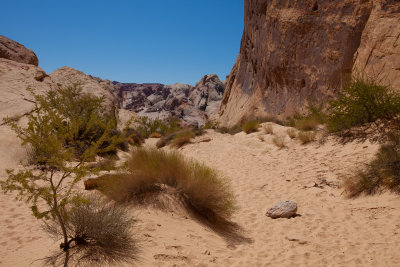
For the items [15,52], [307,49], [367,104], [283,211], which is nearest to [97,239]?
[283,211]

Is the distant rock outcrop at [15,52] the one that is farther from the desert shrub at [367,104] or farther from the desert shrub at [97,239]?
the desert shrub at [367,104]

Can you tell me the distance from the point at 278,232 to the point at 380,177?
6.83 ft

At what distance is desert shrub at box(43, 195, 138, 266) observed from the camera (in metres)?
2.49

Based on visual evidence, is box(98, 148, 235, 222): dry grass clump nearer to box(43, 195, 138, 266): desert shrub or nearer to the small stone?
the small stone

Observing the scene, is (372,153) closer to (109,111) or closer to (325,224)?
(325,224)

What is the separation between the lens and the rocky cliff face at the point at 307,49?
34.8 feet

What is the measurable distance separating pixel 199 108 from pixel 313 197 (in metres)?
39.7

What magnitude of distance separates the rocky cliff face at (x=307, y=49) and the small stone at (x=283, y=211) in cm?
746

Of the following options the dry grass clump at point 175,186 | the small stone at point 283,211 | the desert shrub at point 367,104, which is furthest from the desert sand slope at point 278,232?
the desert shrub at point 367,104

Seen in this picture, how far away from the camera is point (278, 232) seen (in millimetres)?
3990

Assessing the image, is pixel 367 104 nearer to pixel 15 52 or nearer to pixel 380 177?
pixel 380 177

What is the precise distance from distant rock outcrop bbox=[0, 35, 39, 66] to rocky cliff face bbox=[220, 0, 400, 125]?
14418mm

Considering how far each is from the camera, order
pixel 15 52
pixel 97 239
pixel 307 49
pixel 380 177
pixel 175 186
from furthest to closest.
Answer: pixel 15 52, pixel 307 49, pixel 380 177, pixel 175 186, pixel 97 239

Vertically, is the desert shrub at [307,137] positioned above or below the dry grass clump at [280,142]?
above
